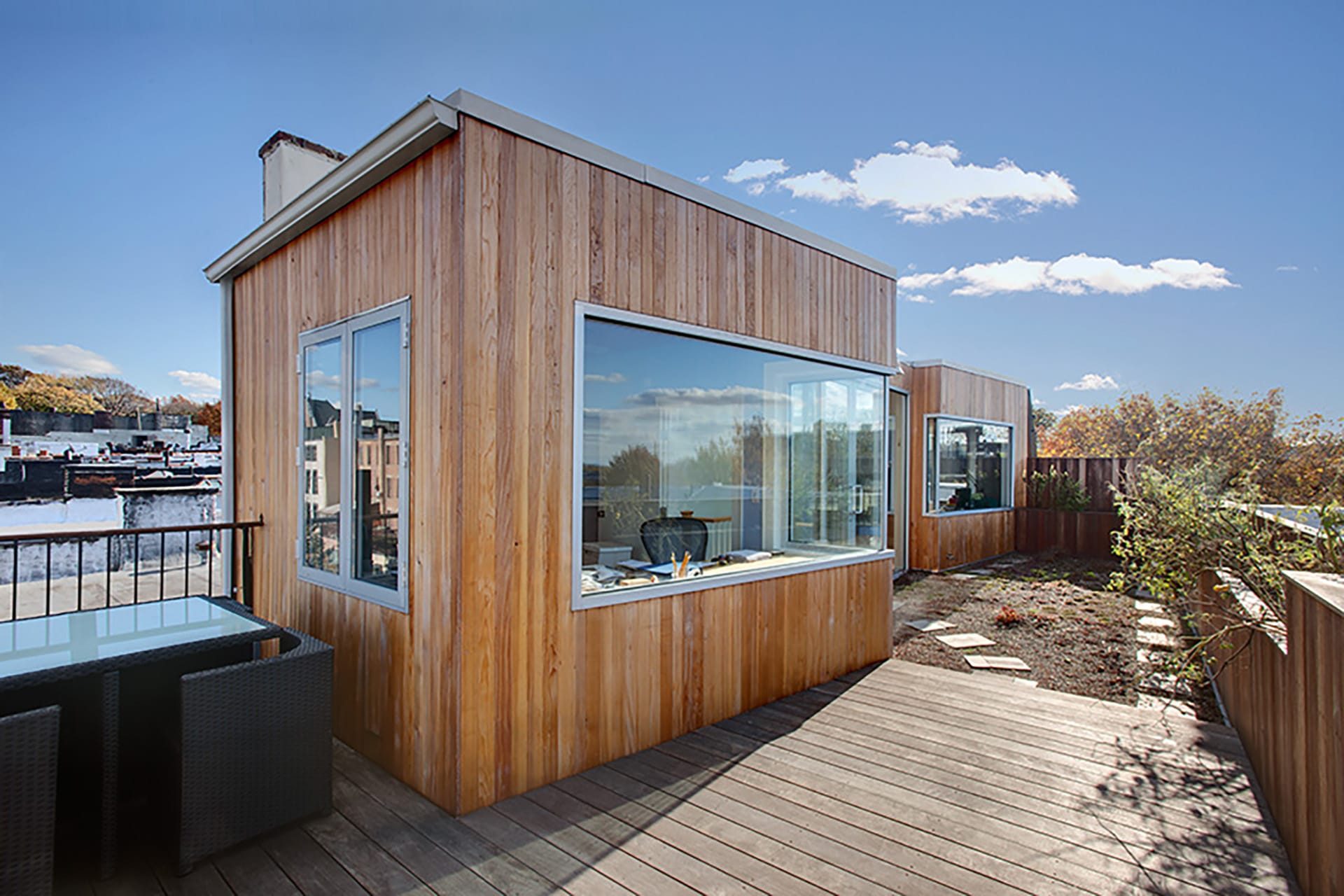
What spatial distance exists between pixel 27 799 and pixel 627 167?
114 inches

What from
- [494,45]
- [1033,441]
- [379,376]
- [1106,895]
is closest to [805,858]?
[1106,895]

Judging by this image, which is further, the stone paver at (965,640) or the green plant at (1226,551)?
the stone paver at (965,640)

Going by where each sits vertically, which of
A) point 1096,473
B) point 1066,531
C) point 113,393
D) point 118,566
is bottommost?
point 118,566

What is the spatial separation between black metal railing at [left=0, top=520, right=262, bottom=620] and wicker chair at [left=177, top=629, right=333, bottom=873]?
1.18 meters

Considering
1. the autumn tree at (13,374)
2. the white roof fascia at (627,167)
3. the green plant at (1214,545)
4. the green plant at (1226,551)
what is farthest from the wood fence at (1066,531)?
→ the autumn tree at (13,374)

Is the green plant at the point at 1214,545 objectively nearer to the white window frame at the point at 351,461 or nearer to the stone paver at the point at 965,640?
the stone paver at the point at 965,640

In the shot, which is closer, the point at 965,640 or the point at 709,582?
the point at 709,582

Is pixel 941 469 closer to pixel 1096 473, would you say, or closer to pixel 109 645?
pixel 1096 473

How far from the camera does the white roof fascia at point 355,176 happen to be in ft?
7.72

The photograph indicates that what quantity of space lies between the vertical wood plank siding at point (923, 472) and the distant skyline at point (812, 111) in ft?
1.50

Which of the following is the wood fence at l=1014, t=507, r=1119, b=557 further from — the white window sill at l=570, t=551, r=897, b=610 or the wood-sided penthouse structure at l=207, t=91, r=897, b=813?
the wood-sided penthouse structure at l=207, t=91, r=897, b=813

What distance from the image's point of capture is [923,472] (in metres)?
8.51

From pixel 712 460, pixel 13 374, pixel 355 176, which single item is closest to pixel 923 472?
pixel 712 460

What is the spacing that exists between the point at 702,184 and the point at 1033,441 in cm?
1056
